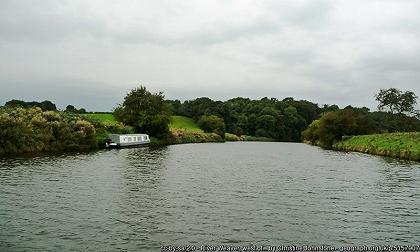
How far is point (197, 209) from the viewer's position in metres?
20.8

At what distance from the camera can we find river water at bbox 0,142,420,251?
619 inches

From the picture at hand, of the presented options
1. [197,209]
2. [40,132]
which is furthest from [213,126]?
[197,209]

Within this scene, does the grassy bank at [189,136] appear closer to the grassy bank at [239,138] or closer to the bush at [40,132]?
the grassy bank at [239,138]

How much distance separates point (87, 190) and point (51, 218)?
→ 7429 millimetres

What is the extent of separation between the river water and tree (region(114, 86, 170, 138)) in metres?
62.5

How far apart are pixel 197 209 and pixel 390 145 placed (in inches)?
1919

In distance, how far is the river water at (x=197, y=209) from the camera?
1572cm

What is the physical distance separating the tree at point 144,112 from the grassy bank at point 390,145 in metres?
41.3

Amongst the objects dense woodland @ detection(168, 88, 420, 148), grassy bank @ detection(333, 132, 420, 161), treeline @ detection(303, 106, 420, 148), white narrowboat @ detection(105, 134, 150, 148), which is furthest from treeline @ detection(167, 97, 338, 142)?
grassy bank @ detection(333, 132, 420, 161)

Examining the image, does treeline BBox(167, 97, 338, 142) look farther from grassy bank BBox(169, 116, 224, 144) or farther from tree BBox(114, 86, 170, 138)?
tree BBox(114, 86, 170, 138)

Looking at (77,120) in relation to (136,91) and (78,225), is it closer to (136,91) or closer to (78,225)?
(136,91)

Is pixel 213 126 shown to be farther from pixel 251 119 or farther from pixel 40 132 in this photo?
pixel 40 132

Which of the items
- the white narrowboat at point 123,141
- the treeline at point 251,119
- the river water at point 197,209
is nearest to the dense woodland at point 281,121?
the treeline at point 251,119

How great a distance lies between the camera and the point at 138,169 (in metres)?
38.4
